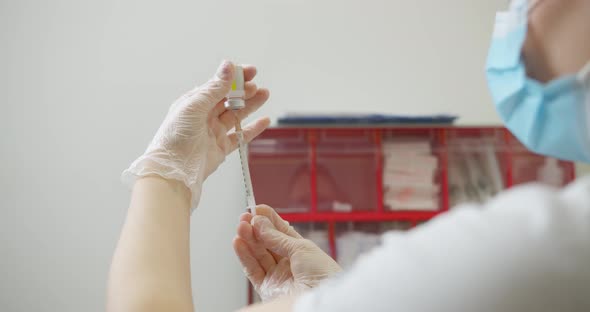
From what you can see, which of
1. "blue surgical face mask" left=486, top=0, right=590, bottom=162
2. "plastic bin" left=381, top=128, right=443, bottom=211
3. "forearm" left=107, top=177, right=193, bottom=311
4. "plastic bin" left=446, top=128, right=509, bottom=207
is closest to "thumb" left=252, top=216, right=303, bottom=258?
"forearm" left=107, top=177, right=193, bottom=311

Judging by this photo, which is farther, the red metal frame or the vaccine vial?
the red metal frame

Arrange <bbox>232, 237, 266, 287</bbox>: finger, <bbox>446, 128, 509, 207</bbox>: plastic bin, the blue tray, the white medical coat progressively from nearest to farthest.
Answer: the white medical coat → <bbox>232, 237, 266, 287</bbox>: finger → the blue tray → <bbox>446, 128, 509, 207</bbox>: plastic bin

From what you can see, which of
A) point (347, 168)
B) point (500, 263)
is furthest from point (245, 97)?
point (347, 168)

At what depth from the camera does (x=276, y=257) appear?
1.06 m

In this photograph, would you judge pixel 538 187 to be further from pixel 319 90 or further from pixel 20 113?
pixel 20 113

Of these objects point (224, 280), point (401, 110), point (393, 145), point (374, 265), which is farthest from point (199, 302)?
point (374, 265)

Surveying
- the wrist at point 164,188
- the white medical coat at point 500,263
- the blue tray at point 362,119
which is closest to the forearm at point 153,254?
the wrist at point 164,188

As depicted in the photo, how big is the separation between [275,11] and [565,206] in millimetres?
2248

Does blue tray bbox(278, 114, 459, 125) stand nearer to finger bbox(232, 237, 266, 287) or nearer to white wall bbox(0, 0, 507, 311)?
white wall bbox(0, 0, 507, 311)

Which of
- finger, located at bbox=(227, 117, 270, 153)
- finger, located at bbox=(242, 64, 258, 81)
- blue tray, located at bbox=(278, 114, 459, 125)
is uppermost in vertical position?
finger, located at bbox=(242, 64, 258, 81)

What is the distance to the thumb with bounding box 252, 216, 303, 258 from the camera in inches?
38.3

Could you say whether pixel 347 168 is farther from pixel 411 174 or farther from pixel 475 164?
pixel 475 164

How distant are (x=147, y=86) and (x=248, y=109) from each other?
1.43 metres

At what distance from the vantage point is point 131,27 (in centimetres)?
250
